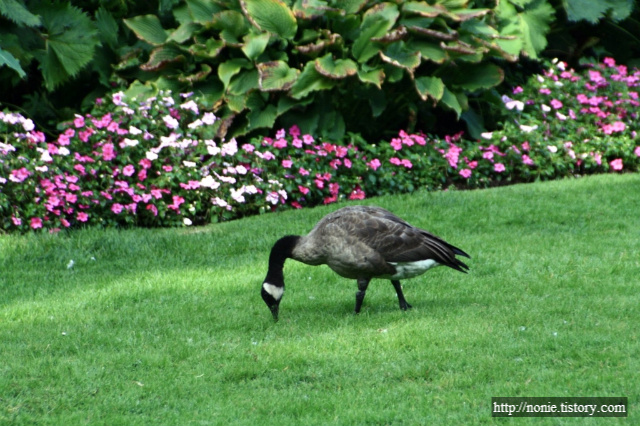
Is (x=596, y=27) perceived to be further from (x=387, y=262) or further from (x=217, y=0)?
(x=387, y=262)

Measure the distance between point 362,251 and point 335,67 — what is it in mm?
4547

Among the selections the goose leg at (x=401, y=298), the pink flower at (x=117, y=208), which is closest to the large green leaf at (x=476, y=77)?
the pink flower at (x=117, y=208)

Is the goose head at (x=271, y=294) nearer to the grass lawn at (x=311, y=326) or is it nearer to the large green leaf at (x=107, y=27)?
the grass lawn at (x=311, y=326)

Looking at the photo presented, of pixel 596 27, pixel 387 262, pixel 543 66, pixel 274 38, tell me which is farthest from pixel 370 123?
pixel 387 262

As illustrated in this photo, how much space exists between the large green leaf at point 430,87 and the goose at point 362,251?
14.1ft

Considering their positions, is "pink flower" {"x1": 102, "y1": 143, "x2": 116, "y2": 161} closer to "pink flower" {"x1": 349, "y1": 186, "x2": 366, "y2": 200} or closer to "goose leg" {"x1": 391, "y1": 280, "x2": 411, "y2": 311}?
"pink flower" {"x1": 349, "y1": 186, "x2": 366, "y2": 200}

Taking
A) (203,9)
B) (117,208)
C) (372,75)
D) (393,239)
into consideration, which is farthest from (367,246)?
(203,9)

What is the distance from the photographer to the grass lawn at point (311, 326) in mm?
4914

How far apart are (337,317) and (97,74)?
20.6ft

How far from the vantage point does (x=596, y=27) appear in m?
13.5

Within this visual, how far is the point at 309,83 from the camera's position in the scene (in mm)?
10289

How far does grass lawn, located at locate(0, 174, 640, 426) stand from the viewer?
491 cm

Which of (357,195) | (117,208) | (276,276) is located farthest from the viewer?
(357,195)

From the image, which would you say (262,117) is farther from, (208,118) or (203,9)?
(203,9)
